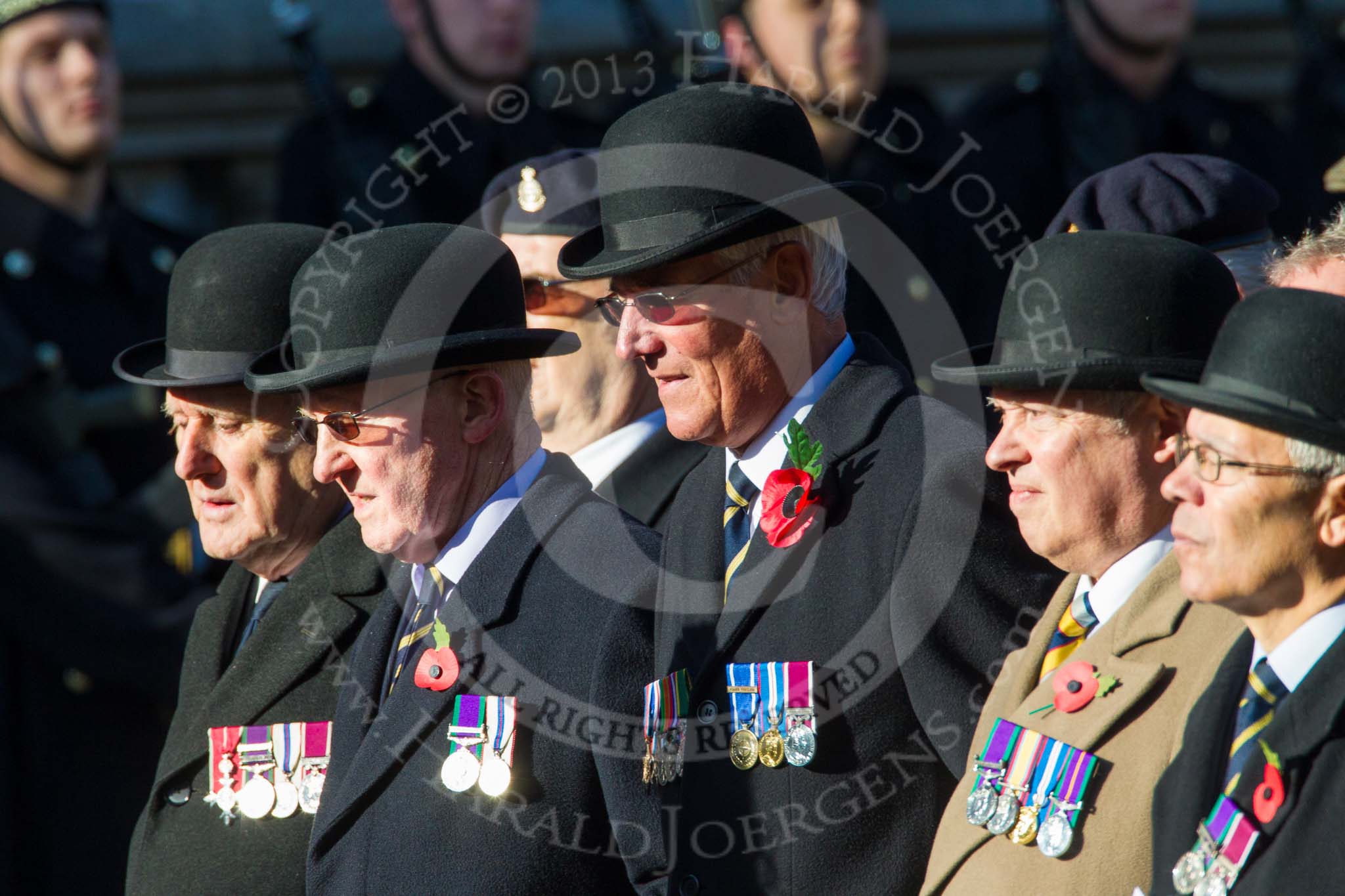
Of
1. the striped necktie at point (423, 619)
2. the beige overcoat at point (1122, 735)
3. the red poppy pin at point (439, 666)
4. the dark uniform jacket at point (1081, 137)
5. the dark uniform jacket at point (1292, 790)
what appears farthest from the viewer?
the dark uniform jacket at point (1081, 137)

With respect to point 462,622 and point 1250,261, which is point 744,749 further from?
point 1250,261

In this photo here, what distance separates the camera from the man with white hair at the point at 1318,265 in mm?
3305

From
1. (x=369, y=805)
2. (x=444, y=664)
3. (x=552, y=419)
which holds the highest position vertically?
(x=552, y=419)

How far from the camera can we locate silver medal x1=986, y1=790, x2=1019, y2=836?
2.83 metres

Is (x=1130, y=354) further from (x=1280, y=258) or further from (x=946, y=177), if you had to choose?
(x=946, y=177)

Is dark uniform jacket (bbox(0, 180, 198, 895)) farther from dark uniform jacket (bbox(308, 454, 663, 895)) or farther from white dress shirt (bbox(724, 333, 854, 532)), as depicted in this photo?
white dress shirt (bbox(724, 333, 854, 532))

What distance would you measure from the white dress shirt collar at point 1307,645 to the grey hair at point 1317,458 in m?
0.18

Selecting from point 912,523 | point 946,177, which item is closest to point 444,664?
point 912,523

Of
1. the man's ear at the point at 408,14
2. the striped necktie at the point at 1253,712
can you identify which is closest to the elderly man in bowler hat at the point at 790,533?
the striped necktie at the point at 1253,712

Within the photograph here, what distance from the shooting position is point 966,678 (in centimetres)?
315

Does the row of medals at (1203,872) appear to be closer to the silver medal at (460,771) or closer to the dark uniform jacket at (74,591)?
the silver medal at (460,771)

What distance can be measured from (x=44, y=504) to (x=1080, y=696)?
359cm

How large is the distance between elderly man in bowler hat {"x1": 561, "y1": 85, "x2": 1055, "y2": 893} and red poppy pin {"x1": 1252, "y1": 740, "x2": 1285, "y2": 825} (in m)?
0.76

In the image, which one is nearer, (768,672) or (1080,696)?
(1080,696)
